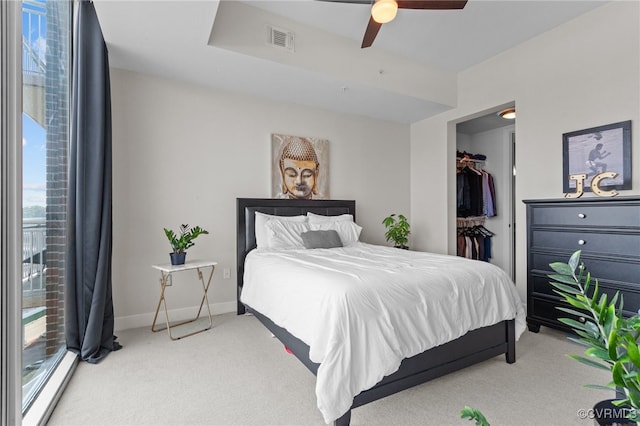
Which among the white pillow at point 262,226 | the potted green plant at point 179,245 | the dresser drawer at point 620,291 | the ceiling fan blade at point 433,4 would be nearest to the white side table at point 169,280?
the potted green plant at point 179,245

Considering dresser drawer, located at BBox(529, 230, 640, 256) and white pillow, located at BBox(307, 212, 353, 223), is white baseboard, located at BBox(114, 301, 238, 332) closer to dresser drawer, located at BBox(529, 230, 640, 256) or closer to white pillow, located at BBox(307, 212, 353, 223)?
white pillow, located at BBox(307, 212, 353, 223)

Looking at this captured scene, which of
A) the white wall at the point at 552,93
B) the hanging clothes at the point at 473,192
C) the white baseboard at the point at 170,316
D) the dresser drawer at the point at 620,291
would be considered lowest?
the white baseboard at the point at 170,316

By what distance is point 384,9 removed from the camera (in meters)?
2.03

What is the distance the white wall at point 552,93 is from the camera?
2627 millimetres

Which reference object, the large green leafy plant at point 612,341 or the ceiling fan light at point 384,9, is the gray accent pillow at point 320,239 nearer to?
the ceiling fan light at point 384,9

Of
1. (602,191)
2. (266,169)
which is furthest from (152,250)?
(602,191)

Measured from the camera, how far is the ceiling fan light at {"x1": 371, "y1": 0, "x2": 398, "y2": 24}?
6.56 ft

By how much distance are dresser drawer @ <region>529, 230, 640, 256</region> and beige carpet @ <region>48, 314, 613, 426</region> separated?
0.85 metres

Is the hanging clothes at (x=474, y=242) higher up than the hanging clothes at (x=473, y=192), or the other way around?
the hanging clothes at (x=473, y=192)

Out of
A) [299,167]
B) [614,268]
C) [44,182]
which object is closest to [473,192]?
[614,268]

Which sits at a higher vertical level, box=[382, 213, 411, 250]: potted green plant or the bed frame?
box=[382, 213, 411, 250]: potted green plant

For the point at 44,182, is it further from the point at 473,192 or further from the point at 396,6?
the point at 473,192

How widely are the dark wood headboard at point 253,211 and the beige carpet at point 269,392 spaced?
1098mm

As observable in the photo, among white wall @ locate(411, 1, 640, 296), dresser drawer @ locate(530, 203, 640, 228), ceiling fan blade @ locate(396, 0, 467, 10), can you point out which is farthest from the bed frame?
ceiling fan blade @ locate(396, 0, 467, 10)
